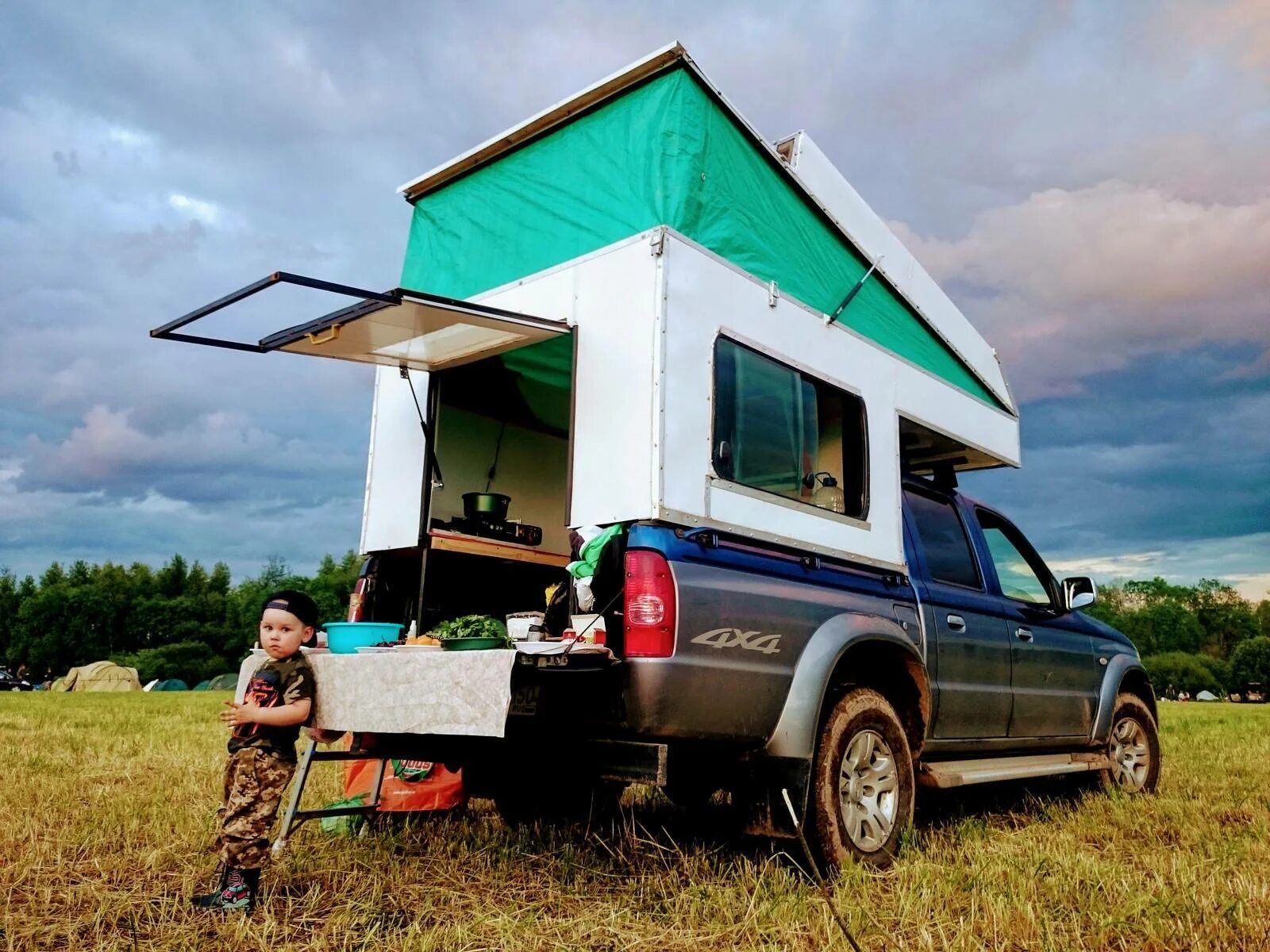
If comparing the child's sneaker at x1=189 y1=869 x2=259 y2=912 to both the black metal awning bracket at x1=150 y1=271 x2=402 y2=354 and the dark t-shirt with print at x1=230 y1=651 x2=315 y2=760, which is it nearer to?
the dark t-shirt with print at x1=230 y1=651 x2=315 y2=760

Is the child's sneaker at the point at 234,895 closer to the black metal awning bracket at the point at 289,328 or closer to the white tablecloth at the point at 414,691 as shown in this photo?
the white tablecloth at the point at 414,691

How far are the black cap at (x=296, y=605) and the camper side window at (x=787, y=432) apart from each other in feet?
5.40

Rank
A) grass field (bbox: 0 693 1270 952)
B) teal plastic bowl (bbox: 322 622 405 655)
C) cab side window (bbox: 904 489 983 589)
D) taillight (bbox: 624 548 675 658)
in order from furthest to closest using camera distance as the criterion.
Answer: cab side window (bbox: 904 489 983 589) < teal plastic bowl (bbox: 322 622 405 655) < taillight (bbox: 624 548 675 658) < grass field (bbox: 0 693 1270 952)

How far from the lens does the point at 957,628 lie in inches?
200

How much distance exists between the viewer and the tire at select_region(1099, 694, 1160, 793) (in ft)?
20.8

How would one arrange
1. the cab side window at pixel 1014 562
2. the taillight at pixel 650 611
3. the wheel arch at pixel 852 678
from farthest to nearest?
the cab side window at pixel 1014 562
the wheel arch at pixel 852 678
the taillight at pixel 650 611

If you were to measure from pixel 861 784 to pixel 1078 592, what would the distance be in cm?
253

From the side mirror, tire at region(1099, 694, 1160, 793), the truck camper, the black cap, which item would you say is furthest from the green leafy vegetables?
tire at region(1099, 694, 1160, 793)

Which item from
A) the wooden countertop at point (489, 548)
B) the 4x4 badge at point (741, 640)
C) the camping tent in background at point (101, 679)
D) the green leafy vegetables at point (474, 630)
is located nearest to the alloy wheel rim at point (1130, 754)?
the 4x4 badge at point (741, 640)

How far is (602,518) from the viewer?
385 cm

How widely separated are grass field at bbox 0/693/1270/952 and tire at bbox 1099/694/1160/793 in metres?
0.55

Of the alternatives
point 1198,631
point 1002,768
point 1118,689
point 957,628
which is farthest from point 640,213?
point 1198,631

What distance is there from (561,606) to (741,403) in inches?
46.2

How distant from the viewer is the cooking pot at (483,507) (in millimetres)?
5316
